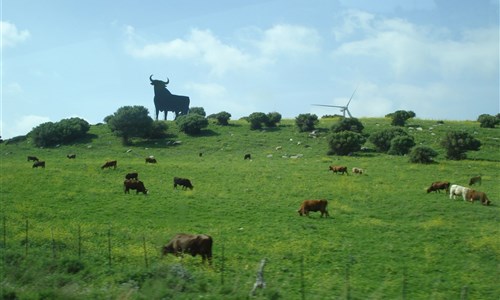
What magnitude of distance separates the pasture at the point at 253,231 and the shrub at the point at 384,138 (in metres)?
7.34

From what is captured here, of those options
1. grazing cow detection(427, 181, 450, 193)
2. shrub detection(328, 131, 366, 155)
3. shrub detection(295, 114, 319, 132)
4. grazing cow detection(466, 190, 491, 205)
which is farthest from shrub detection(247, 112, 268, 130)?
grazing cow detection(466, 190, 491, 205)

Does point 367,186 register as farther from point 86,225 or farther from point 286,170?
point 86,225

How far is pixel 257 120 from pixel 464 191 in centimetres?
4555

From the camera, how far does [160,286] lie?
12.0 meters

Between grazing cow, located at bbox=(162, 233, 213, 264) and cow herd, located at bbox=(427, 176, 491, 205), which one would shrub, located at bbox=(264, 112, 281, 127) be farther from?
grazing cow, located at bbox=(162, 233, 213, 264)

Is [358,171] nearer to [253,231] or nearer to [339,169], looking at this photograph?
[339,169]

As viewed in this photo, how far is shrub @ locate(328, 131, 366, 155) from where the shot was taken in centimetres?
5625

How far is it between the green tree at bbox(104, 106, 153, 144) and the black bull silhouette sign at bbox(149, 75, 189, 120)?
14.8 m

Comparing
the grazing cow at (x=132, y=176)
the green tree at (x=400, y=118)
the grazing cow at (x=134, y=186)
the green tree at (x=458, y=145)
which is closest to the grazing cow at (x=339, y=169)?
the grazing cow at (x=132, y=176)

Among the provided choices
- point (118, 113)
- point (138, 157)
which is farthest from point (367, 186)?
point (118, 113)

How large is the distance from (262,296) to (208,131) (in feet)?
201

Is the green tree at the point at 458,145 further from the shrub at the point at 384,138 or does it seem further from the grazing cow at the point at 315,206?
the grazing cow at the point at 315,206

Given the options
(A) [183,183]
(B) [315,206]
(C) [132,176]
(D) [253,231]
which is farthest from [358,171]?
(D) [253,231]

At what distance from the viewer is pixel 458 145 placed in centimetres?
5288
